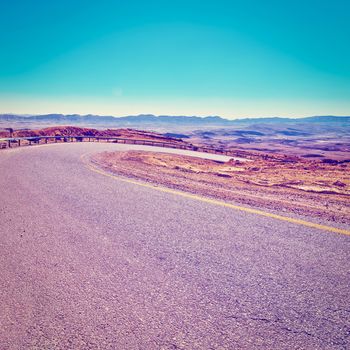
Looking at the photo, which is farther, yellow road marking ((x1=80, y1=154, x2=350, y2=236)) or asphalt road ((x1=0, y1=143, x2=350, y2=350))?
yellow road marking ((x1=80, y1=154, x2=350, y2=236))

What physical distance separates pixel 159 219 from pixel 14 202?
359cm

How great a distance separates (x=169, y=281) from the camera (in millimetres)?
3113

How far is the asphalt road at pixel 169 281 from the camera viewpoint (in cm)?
236

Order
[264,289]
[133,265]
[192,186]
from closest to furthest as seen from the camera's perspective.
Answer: [264,289]
[133,265]
[192,186]

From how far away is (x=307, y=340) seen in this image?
230cm

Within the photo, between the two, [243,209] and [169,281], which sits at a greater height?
[243,209]

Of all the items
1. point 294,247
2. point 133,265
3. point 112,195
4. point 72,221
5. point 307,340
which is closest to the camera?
point 307,340

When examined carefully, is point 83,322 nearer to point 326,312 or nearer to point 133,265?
point 133,265

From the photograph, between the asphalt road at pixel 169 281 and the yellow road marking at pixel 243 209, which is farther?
the yellow road marking at pixel 243 209

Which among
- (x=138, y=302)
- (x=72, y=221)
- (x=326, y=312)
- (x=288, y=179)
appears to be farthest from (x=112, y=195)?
(x=288, y=179)

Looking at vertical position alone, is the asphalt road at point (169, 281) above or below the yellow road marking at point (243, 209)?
below

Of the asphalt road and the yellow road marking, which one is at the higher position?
the yellow road marking

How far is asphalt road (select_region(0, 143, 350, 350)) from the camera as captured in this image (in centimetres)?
236

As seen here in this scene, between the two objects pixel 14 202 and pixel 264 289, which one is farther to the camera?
pixel 14 202
